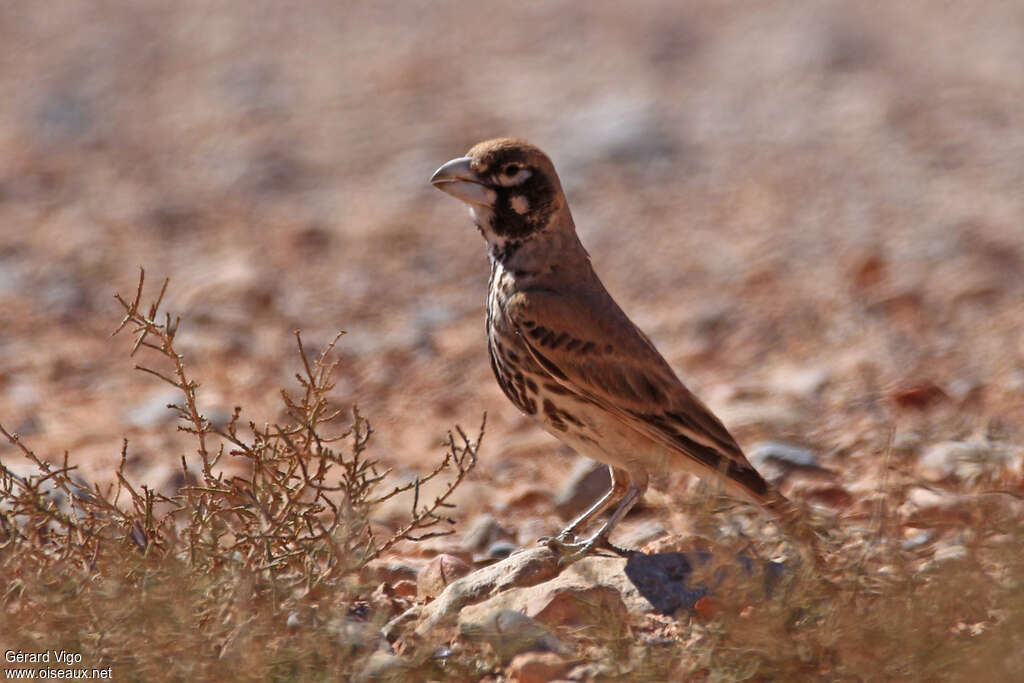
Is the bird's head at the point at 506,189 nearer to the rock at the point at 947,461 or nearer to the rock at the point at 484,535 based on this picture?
the rock at the point at 484,535

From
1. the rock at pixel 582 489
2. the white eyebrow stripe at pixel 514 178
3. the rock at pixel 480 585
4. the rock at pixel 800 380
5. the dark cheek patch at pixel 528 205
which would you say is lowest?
the rock at pixel 480 585

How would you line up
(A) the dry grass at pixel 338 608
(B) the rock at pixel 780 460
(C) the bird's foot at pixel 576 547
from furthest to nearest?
(B) the rock at pixel 780 460 → (C) the bird's foot at pixel 576 547 → (A) the dry grass at pixel 338 608

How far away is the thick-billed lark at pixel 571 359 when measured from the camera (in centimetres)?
550

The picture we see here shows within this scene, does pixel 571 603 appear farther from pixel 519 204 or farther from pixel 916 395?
pixel 916 395

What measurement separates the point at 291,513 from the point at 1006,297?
16.9ft

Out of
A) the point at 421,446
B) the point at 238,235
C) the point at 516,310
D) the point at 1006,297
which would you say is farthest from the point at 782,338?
the point at 238,235

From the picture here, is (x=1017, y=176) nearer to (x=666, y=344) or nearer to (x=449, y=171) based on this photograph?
(x=666, y=344)

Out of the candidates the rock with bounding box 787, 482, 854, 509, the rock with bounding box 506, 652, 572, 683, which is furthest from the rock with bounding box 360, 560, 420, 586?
the rock with bounding box 787, 482, 854, 509

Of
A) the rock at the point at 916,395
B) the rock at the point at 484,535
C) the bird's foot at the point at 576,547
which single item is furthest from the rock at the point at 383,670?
the rock at the point at 916,395

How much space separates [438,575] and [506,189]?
1.59 meters

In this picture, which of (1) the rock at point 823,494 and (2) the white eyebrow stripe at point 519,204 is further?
(1) the rock at point 823,494

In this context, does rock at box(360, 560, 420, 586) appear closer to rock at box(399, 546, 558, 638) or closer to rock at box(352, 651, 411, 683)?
rock at box(399, 546, 558, 638)

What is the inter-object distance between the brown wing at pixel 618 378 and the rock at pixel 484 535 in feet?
2.70

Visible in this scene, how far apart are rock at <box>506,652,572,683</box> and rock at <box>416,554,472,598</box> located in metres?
0.86
